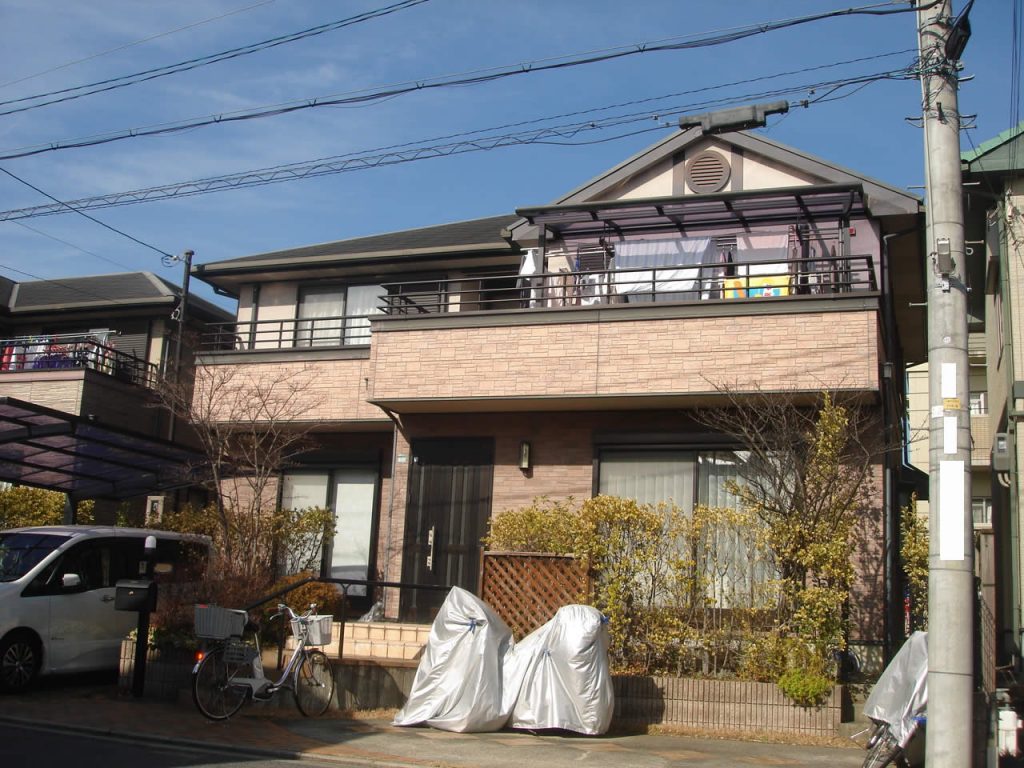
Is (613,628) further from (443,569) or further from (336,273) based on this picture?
(336,273)

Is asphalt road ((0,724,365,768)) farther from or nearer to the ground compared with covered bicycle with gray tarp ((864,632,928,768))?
nearer to the ground

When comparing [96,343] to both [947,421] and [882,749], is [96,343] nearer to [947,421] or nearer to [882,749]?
[882,749]

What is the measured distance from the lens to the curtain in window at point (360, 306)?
1989 centimetres

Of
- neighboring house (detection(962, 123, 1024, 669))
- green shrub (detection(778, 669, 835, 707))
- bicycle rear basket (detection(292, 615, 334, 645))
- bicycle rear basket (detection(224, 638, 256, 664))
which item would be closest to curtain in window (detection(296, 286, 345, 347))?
bicycle rear basket (detection(292, 615, 334, 645))

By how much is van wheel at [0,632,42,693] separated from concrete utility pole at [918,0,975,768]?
9.75m

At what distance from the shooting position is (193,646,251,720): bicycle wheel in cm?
1052

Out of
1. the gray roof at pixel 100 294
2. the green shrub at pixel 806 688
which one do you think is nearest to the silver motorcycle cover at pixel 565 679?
the green shrub at pixel 806 688

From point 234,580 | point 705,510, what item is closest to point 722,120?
point 705,510

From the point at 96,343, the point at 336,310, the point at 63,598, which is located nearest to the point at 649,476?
the point at 63,598

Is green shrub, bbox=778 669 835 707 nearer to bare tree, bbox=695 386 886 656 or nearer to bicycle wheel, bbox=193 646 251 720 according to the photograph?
bare tree, bbox=695 386 886 656

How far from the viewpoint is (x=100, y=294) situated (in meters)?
27.8

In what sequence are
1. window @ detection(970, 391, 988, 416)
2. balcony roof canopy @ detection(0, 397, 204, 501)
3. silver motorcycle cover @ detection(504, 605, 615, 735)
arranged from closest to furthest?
silver motorcycle cover @ detection(504, 605, 615, 735)
balcony roof canopy @ detection(0, 397, 204, 501)
window @ detection(970, 391, 988, 416)

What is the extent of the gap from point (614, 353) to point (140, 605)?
22.9 ft

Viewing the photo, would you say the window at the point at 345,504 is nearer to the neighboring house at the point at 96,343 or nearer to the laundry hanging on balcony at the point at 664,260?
the neighboring house at the point at 96,343
